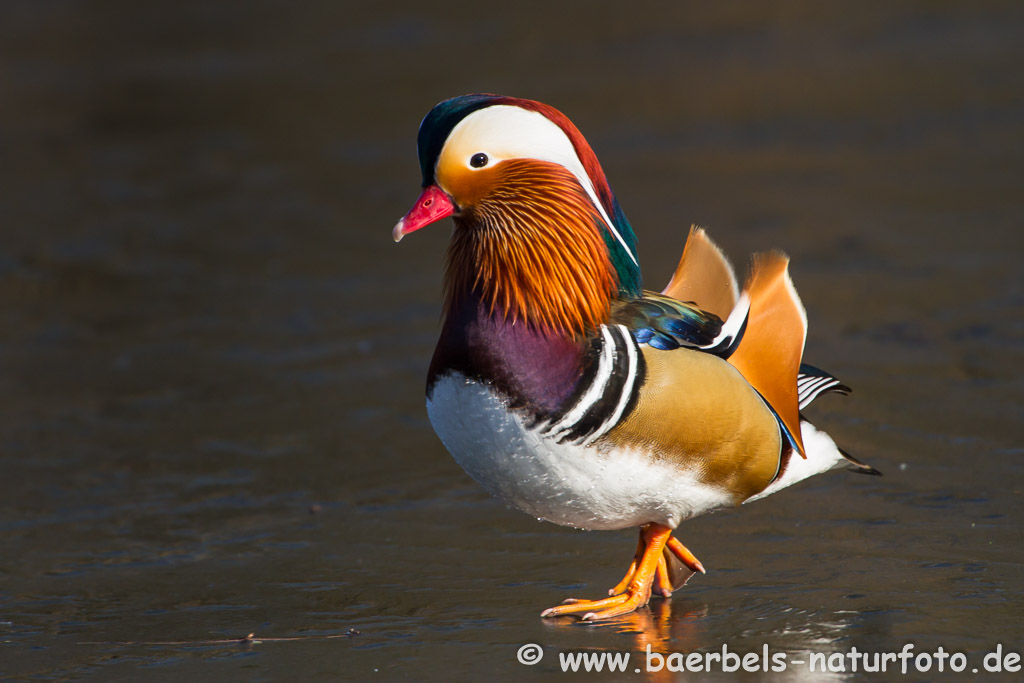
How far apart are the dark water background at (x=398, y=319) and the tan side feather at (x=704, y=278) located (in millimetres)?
920

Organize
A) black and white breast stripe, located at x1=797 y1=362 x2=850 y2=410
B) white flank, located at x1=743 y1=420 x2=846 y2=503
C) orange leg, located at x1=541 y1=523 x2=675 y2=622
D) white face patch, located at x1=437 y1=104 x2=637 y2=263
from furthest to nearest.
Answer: black and white breast stripe, located at x1=797 y1=362 x2=850 y2=410 < white flank, located at x1=743 y1=420 x2=846 y2=503 < orange leg, located at x1=541 y1=523 x2=675 y2=622 < white face patch, located at x1=437 y1=104 x2=637 y2=263

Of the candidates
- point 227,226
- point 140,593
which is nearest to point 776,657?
point 140,593

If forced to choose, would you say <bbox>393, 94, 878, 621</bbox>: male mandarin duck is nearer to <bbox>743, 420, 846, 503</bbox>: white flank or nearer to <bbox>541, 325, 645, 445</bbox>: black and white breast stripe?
<bbox>541, 325, 645, 445</bbox>: black and white breast stripe

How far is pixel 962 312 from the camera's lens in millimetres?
6902

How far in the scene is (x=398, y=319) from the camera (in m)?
7.55

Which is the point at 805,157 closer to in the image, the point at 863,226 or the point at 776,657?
the point at 863,226

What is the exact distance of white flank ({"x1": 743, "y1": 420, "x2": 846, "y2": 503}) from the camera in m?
4.04

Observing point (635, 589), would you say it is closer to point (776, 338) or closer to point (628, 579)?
point (628, 579)

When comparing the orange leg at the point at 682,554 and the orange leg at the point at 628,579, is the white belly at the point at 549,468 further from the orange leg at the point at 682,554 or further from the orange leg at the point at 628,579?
the orange leg at the point at 682,554

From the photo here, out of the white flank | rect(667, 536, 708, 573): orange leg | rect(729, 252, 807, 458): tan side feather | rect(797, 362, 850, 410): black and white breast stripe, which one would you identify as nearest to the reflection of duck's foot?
rect(667, 536, 708, 573): orange leg

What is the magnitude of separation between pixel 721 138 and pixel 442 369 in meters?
7.14

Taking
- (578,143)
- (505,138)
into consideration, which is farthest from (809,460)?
(505,138)

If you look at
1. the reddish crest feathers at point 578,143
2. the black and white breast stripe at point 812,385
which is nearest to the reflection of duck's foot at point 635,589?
the black and white breast stripe at point 812,385

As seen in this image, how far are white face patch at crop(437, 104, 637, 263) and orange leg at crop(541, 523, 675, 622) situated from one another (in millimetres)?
1198
